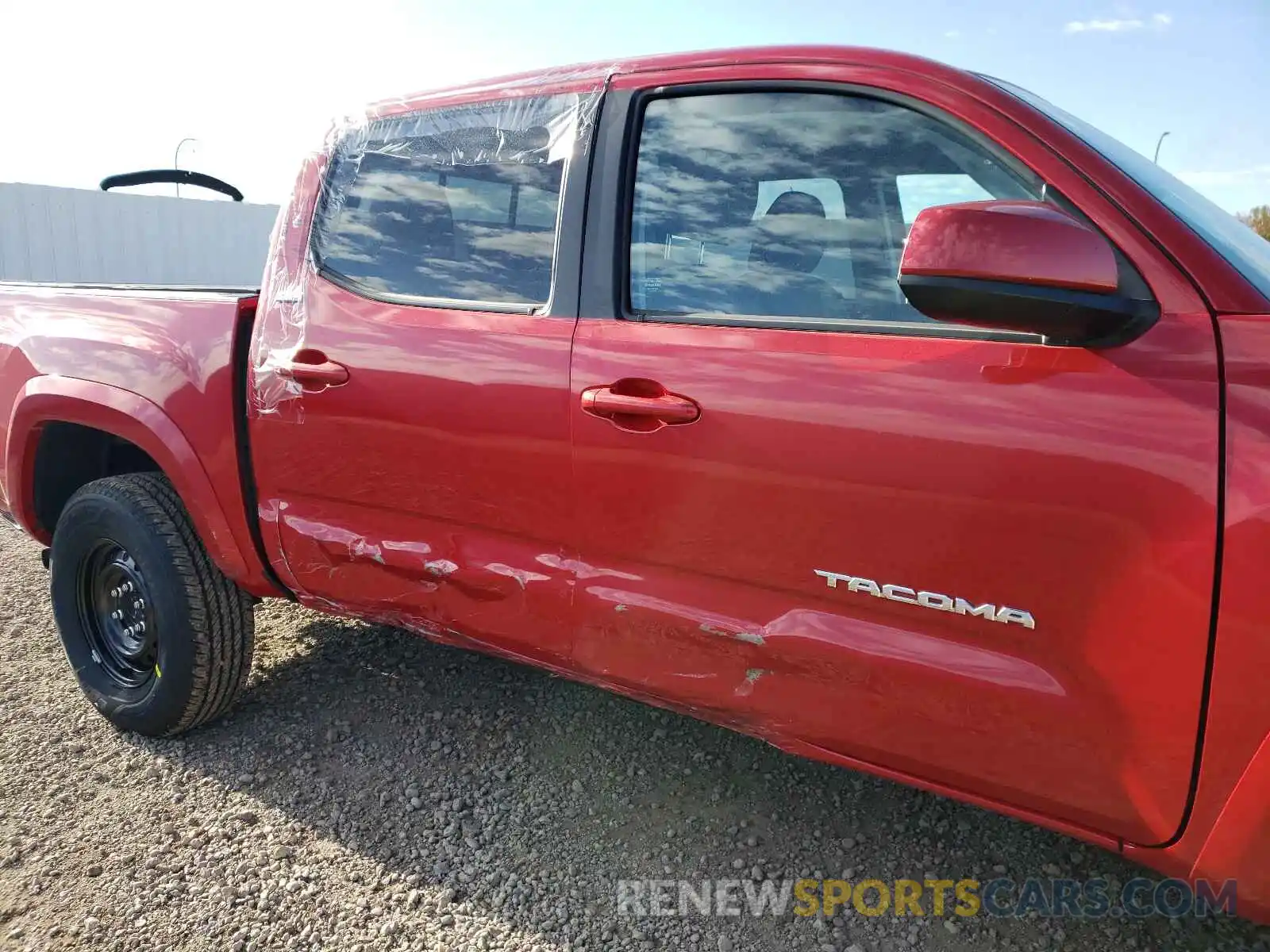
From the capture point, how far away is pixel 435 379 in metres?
2.25

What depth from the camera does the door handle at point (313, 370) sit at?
7.89 ft

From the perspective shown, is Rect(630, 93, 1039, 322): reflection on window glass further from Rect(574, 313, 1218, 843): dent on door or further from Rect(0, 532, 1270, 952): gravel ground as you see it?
Rect(0, 532, 1270, 952): gravel ground

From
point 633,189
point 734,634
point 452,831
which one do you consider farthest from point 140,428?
point 734,634

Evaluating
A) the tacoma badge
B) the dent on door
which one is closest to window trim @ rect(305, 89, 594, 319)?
the dent on door

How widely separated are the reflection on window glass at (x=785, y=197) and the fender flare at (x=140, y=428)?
1440 mm

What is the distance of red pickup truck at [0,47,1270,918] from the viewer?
1498 mm

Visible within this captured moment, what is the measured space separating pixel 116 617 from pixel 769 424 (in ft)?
7.80

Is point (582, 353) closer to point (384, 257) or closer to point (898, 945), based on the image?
point (384, 257)

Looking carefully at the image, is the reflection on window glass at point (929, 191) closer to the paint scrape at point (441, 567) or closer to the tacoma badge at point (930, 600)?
the tacoma badge at point (930, 600)

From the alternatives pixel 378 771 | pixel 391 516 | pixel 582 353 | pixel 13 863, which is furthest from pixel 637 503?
pixel 13 863

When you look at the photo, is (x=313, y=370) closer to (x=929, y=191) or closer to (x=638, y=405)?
(x=638, y=405)

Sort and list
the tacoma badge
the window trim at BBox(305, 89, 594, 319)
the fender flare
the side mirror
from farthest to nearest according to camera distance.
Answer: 1. the fender flare
2. the window trim at BBox(305, 89, 594, 319)
3. the tacoma badge
4. the side mirror

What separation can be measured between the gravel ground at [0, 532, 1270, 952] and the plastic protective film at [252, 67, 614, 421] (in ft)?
3.61

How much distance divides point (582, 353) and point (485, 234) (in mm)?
511
